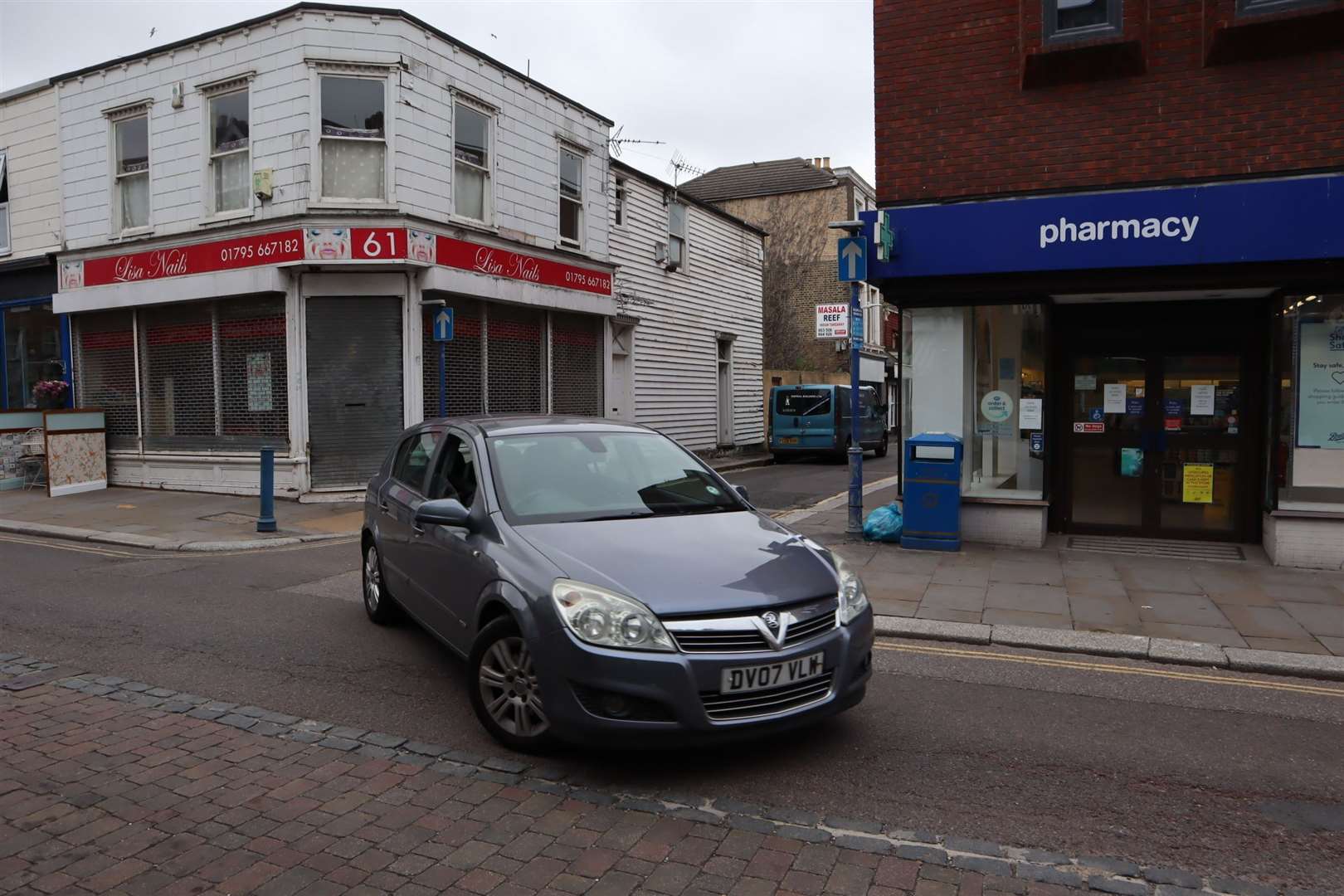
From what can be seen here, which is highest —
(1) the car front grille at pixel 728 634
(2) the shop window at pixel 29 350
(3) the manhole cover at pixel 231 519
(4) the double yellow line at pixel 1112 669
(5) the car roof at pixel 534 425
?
(2) the shop window at pixel 29 350

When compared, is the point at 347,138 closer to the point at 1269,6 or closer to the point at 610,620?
the point at 1269,6

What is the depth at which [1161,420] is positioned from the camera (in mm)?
9875

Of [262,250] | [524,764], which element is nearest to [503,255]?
[262,250]

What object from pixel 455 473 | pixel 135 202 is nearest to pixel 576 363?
pixel 135 202

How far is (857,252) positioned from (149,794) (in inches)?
Result: 322

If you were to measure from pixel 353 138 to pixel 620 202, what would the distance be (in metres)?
6.89

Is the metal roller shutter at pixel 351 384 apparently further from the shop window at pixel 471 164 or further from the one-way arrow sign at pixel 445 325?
the shop window at pixel 471 164

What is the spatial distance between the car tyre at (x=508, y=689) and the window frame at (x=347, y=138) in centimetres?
1082

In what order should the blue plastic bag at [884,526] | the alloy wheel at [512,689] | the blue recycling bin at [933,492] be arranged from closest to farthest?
the alloy wheel at [512,689], the blue recycling bin at [933,492], the blue plastic bag at [884,526]

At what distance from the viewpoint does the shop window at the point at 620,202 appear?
63.7 ft

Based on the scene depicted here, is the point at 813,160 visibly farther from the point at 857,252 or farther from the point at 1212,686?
the point at 1212,686

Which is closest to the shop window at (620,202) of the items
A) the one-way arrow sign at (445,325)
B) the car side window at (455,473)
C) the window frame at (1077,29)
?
the one-way arrow sign at (445,325)

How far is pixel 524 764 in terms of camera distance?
4.21 m

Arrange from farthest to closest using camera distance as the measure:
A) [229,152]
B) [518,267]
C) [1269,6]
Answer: [518,267], [229,152], [1269,6]
